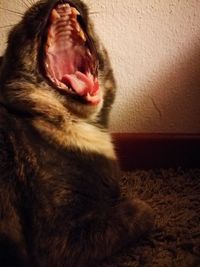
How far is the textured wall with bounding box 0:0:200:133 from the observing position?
1.36 metres

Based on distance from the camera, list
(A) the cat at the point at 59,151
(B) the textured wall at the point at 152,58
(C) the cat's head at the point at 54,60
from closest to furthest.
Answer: (A) the cat at the point at 59,151 < (C) the cat's head at the point at 54,60 < (B) the textured wall at the point at 152,58

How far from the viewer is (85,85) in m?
1.13

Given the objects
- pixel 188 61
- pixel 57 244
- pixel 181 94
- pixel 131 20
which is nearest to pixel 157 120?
pixel 181 94

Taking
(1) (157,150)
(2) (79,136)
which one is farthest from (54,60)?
(1) (157,150)

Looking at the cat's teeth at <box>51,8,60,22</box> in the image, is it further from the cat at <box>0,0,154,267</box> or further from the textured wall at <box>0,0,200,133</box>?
the textured wall at <box>0,0,200,133</box>

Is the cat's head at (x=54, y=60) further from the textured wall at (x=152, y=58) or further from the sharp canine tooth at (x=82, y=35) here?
the textured wall at (x=152, y=58)

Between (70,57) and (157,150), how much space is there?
472 millimetres

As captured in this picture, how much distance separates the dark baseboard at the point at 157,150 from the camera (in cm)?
146

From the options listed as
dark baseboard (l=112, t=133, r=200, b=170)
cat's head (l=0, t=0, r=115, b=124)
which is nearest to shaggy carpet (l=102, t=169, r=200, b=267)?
dark baseboard (l=112, t=133, r=200, b=170)

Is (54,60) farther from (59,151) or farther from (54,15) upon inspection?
(59,151)

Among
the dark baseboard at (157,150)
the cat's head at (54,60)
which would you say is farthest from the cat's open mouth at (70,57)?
the dark baseboard at (157,150)

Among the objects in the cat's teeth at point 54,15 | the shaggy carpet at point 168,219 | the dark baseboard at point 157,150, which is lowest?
the shaggy carpet at point 168,219

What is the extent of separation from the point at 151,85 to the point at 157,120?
0.44 feet

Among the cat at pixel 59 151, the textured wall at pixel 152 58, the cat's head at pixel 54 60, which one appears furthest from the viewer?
the textured wall at pixel 152 58
